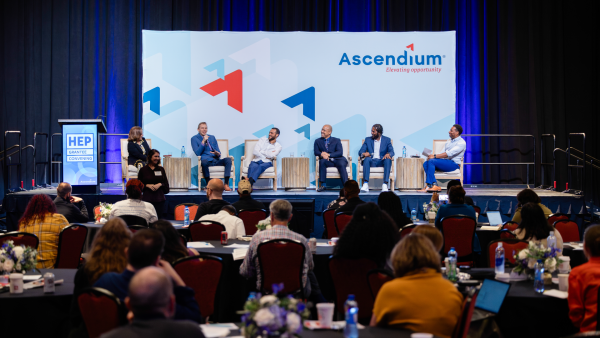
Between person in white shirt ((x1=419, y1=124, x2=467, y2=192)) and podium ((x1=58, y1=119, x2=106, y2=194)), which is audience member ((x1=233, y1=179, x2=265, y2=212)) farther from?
person in white shirt ((x1=419, y1=124, x2=467, y2=192))

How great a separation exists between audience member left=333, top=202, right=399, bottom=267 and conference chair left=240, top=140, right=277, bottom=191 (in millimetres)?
6059

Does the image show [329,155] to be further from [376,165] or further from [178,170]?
[178,170]

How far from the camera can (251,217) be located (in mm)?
5809

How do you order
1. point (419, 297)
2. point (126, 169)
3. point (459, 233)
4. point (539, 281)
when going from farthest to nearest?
point (126, 169) → point (459, 233) → point (539, 281) → point (419, 297)

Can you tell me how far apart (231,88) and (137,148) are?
2.42m

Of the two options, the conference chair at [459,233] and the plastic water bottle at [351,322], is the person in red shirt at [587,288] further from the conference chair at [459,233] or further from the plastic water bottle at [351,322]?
the conference chair at [459,233]

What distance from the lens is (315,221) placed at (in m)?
8.42

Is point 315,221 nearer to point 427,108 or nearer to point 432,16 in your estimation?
point 427,108

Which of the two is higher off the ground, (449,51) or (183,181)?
(449,51)

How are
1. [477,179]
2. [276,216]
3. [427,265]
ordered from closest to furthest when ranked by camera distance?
[427,265] → [276,216] → [477,179]

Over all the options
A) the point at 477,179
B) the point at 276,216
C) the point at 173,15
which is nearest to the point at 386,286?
the point at 276,216

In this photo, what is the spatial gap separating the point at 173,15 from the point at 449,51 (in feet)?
18.0

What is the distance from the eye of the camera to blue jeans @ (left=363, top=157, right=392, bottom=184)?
9.16 meters

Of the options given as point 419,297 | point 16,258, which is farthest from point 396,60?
point 419,297
